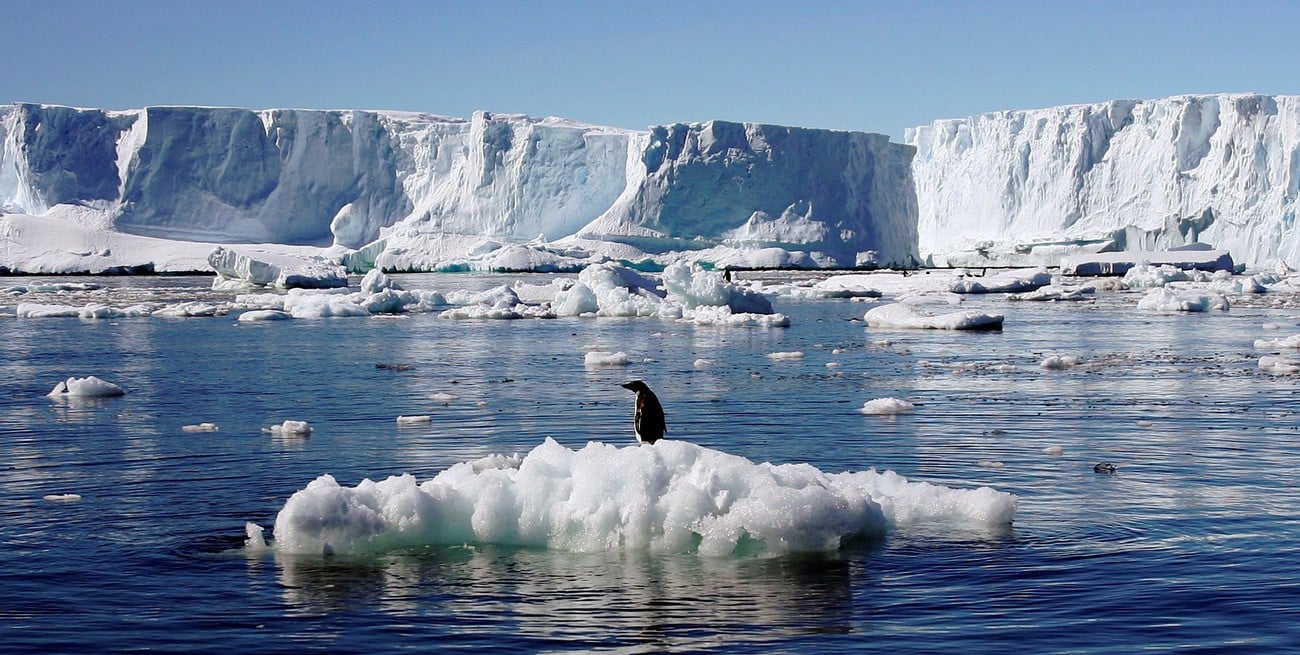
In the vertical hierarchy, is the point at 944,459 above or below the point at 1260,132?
below

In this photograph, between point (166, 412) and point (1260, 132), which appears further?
point (1260, 132)

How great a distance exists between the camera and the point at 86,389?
14.8m

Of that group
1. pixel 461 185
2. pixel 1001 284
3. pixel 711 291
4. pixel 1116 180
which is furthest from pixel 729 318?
pixel 1116 180

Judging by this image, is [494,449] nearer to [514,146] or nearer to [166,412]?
[166,412]

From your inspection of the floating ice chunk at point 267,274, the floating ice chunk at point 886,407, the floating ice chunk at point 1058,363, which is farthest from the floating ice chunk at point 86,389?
the floating ice chunk at point 267,274

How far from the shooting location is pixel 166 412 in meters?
13.4

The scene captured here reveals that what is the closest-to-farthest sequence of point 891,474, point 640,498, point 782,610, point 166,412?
point 782,610 < point 640,498 < point 891,474 < point 166,412

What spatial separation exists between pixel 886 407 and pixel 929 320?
13237 mm

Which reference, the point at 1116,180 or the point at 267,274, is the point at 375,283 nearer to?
the point at 267,274

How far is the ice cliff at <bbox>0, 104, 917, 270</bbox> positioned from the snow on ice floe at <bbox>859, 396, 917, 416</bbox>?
179ft

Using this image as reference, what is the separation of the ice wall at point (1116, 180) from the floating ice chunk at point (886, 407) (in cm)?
5716

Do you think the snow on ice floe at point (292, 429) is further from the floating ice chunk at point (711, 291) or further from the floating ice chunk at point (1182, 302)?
the floating ice chunk at point (1182, 302)

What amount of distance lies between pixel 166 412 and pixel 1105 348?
1336cm

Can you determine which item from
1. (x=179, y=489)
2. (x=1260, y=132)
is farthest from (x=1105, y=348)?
(x=1260, y=132)
